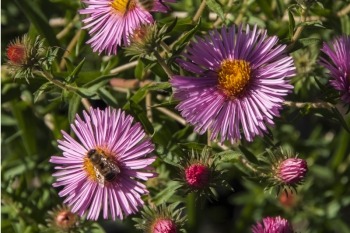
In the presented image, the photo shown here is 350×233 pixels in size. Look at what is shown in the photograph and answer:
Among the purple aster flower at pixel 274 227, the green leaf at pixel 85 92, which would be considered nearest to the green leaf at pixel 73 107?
the green leaf at pixel 85 92

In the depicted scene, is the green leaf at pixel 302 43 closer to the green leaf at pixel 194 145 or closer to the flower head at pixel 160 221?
the green leaf at pixel 194 145

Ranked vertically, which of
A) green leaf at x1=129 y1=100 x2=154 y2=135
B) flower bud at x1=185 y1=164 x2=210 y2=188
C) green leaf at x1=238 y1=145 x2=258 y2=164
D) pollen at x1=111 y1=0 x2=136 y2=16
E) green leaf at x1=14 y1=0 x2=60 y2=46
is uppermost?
green leaf at x1=14 y1=0 x2=60 y2=46

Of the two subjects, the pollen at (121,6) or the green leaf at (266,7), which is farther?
the green leaf at (266,7)

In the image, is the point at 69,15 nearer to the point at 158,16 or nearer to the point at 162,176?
the point at 158,16

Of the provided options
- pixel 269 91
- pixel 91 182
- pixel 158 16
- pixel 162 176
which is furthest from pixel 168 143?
pixel 158 16

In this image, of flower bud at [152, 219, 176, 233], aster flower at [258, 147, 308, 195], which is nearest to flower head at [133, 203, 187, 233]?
flower bud at [152, 219, 176, 233]

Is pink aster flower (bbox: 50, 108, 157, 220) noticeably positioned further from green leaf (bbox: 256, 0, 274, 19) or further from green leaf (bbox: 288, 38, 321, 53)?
green leaf (bbox: 256, 0, 274, 19)

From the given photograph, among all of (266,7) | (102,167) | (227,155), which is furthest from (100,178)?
(266,7)

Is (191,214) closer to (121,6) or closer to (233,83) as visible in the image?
(233,83)
